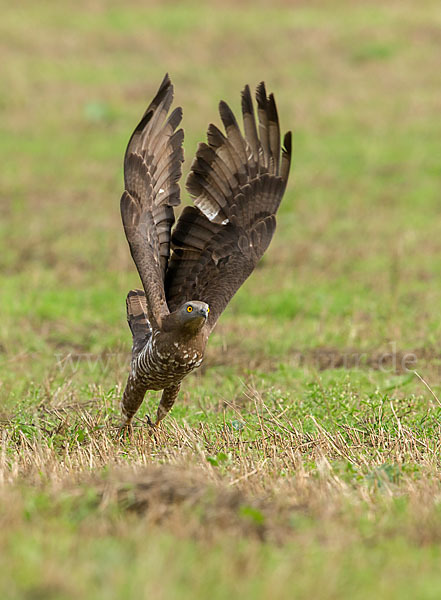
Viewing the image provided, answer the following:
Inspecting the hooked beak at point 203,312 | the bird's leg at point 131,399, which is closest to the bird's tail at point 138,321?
the bird's leg at point 131,399

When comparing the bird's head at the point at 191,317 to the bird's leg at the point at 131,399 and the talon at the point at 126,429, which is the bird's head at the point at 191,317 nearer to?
the bird's leg at the point at 131,399

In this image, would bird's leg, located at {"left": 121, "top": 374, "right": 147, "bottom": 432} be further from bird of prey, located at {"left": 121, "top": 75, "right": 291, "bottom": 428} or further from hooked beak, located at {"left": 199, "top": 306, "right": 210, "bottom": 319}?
hooked beak, located at {"left": 199, "top": 306, "right": 210, "bottom": 319}

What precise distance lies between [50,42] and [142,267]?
20.5 m

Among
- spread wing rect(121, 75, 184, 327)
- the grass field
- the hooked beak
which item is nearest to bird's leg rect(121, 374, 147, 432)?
the grass field

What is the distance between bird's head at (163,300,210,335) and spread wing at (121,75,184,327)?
23 cm

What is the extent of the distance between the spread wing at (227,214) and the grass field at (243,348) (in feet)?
2.93

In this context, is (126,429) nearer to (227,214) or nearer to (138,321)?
(138,321)

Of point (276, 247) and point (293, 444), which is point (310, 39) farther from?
point (293, 444)

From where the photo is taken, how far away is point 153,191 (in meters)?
6.97

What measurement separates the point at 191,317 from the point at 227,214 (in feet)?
3.60

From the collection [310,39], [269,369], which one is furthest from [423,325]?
[310,39]

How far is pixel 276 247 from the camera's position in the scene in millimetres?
13297

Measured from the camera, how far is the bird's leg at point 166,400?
6.74m

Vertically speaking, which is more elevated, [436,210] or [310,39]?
[310,39]
